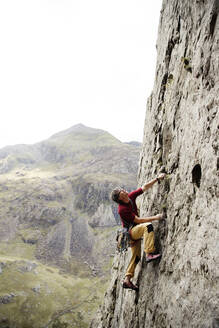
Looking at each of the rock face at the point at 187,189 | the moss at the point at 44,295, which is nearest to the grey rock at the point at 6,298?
the moss at the point at 44,295

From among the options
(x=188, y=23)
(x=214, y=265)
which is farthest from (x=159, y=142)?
(x=214, y=265)

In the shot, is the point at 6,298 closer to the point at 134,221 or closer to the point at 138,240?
the point at 138,240

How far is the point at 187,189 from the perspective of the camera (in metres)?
10.5

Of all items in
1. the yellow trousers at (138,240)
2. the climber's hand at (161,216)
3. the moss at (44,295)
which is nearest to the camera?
the yellow trousers at (138,240)

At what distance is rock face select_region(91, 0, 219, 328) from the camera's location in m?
8.27

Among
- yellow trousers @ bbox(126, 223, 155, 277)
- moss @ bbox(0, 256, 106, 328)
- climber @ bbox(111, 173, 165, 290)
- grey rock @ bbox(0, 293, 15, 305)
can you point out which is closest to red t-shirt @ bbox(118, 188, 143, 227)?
climber @ bbox(111, 173, 165, 290)

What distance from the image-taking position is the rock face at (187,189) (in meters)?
8.27

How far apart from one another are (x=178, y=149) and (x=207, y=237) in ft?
18.0

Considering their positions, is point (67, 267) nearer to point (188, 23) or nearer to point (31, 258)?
point (31, 258)

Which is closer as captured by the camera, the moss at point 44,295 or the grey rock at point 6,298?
the moss at point 44,295

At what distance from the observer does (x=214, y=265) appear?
7.59 meters

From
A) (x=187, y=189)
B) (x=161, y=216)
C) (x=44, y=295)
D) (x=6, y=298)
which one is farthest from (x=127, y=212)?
(x=44, y=295)

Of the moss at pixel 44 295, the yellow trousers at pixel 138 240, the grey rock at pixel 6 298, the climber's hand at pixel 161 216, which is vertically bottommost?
the moss at pixel 44 295

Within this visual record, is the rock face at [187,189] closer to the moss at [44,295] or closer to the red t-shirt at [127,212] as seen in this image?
the red t-shirt at [127,212]
